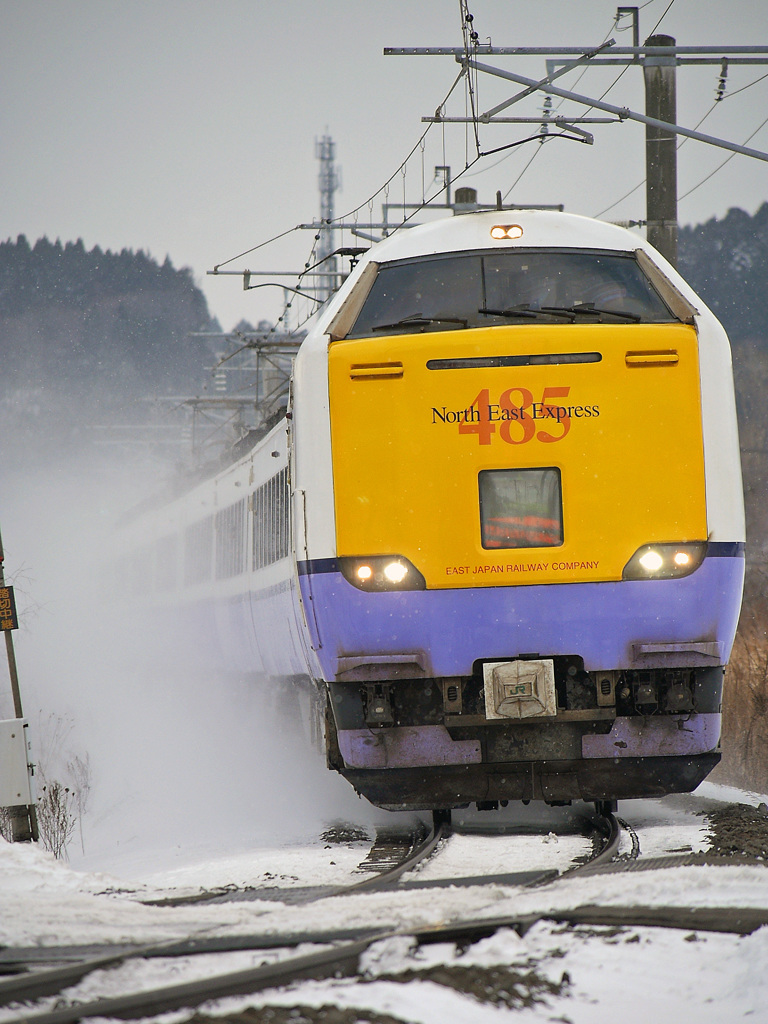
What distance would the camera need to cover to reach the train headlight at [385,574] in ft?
18.8

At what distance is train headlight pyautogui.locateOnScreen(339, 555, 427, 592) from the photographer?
5.73m

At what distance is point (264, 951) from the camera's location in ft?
12.1

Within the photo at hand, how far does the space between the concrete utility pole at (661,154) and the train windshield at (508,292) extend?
4.91 m

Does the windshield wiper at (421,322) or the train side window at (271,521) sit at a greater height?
the windshield wiper at (421,322)

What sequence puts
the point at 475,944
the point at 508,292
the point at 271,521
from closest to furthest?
the point at 475,944, the point at 508,292, the point at 271,521

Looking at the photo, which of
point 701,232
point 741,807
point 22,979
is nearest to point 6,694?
point 741,807

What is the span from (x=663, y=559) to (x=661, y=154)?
23.0 feet

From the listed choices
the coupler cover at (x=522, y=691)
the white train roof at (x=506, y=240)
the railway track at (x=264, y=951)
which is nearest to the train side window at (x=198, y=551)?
the white train roof at (x=506, y=240)

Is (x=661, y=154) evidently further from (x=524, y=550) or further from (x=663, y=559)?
(x=524, y=550)

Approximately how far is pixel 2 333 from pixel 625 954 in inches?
3401

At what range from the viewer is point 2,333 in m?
84.1

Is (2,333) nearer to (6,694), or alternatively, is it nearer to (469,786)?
(6,694)

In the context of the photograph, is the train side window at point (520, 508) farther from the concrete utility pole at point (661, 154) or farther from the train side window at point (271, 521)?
the concrete utility pole at point (661, 154)

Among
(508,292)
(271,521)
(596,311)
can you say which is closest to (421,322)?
(508,292)
